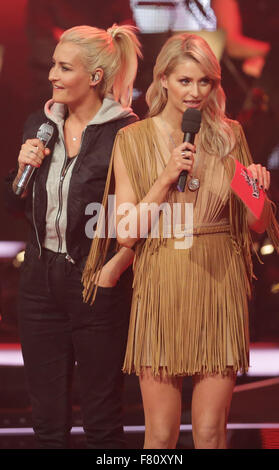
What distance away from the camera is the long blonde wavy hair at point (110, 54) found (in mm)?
2135

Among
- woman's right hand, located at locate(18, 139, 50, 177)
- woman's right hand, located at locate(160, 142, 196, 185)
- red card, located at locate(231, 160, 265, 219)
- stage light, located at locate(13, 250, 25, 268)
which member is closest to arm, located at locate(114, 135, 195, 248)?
woman's right hand, located at locate(160, 142, 196, 185)

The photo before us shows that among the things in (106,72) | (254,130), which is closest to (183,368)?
(106,72)

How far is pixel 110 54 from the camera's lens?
85.2 inches

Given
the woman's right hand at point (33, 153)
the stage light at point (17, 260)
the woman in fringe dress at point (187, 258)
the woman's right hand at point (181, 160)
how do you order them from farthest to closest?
the stage light at point (17, 260), the woman's right hand at point (33, 153), the woman in fringe dress at point (187, 258), the woman's right hand at point (181, 160)

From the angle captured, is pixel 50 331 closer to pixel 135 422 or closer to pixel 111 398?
pixel 111 398

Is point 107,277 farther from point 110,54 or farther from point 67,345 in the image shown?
point 110,54

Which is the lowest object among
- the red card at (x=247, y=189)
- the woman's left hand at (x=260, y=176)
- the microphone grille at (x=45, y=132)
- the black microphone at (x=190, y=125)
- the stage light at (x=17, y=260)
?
the red card at (x=247, y=189)

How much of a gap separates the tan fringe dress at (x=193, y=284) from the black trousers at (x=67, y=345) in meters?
0.21

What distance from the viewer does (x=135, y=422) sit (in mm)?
3066

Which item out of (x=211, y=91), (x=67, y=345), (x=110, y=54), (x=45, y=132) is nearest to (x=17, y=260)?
(x=67, y=345)

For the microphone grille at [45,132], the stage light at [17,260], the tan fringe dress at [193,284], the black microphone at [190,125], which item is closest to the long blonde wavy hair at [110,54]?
the microphone grille at [45,132]

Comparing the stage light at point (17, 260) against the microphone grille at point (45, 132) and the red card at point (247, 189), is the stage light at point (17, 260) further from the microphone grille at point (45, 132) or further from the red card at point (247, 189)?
the red card at point (247, 189)

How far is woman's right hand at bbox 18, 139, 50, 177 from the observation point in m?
2.09

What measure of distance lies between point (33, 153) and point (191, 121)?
50 centimetres
